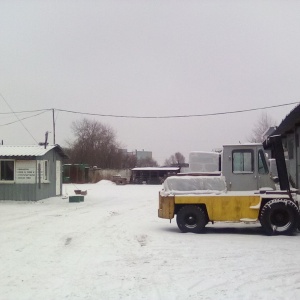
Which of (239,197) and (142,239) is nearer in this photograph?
(142,239)

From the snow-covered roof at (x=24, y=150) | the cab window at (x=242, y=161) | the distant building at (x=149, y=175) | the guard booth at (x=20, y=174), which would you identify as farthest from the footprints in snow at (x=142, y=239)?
the distant building at (x=149, y=175)

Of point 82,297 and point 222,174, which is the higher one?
point 222,174

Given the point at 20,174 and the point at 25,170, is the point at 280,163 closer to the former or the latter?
the point at 25,170

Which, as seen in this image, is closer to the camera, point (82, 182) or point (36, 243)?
point (36, 243)

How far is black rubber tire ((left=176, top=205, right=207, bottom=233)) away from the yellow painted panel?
211mm

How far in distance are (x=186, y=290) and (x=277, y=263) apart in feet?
8.46

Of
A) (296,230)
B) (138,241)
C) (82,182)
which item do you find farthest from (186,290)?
(82,182)

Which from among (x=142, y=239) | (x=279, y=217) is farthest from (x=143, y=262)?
(x=279, y=217)

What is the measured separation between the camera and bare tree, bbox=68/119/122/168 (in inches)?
3182

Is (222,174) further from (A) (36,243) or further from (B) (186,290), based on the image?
(B) (186,290)

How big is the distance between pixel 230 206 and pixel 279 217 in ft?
4.40

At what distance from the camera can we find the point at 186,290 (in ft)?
22.6

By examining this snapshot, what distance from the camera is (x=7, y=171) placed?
25.0 m

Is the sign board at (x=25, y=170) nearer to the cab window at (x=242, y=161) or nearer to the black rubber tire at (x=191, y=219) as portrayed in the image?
the black rubber tire at (x=191, y=219)
